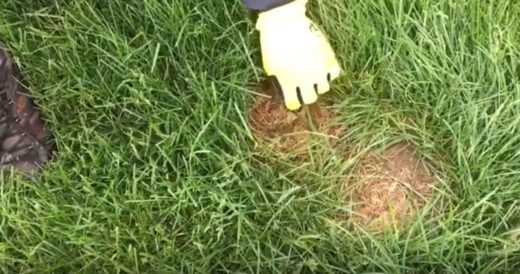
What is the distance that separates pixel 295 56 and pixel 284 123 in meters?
0.13

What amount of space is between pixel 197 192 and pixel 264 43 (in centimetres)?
32

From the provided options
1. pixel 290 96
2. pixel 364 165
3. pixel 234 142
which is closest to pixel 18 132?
pixel 234 142

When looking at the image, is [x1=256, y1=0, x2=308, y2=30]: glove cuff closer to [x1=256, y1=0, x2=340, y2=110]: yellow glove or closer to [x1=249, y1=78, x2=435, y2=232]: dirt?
[x1=256, y1=0, x2=340, y2=110]: yellow glove

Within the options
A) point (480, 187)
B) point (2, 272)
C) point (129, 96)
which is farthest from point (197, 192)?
point (480, 187)

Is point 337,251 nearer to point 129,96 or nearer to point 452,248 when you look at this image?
point 452,248

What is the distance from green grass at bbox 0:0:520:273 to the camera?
182 centimetres

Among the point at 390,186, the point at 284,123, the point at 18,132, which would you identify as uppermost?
the point at 18,132

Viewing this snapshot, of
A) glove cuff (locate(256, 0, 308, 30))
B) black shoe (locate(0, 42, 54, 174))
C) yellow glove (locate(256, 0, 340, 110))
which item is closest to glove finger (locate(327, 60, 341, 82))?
yellow glove (locate(256, 0, 340, 110))

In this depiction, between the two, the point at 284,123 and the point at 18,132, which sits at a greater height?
the point at 18,132

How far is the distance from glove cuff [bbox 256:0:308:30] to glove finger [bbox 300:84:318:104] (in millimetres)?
131

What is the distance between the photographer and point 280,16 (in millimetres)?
1986

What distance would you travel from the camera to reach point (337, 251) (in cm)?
181

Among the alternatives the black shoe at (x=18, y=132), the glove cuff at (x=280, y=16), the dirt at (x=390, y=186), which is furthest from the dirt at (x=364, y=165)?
the black shoe at (x=18, y=132)

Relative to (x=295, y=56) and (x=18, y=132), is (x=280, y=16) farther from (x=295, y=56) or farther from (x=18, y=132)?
(x=18, y=132)
